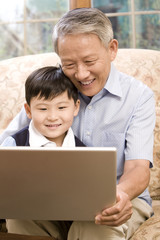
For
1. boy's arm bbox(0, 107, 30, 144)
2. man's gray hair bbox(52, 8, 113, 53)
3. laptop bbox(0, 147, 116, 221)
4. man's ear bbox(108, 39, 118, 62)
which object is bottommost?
boy's arm bbox(0, 107, 30, 144)

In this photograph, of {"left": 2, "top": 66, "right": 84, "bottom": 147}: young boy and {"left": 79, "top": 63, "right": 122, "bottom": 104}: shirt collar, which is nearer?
{"left": 2, "top": 66, "right": 84, "bottom": 147}: young boy

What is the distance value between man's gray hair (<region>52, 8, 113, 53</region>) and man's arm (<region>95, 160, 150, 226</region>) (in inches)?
22.1

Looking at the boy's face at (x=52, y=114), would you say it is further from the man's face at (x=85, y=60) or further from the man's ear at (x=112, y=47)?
the man's ear at (x=112, y=47)

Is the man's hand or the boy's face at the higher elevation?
the boy's face

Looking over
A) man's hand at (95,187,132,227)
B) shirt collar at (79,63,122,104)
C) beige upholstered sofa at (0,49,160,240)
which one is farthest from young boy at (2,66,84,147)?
beige upholstered sofa at (0,49,160,240)

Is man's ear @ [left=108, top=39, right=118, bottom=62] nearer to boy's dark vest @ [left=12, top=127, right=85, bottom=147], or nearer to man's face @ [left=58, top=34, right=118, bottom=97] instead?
man's face @ [left=58, top=34, right=118, bottom=97]

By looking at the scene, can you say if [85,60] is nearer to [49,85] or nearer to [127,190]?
[49,85]

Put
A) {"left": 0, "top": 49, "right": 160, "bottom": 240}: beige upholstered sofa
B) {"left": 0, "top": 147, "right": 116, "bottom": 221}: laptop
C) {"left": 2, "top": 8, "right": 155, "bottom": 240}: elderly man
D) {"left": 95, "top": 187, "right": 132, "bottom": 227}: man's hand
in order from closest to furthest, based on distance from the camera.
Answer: {"left": 0, "top": 147, "right": 116, "bottom": 221}: laptop
{"left": 95, "top": 187, "right": 132, "bottom": 227}: man's hand
{"left": 2, "top": 8, "right": 155, "bottom": 240}: elderly man
{"left": 0, "top": 49, "right": 160, "bottom": 240}: beige upholstered sofa

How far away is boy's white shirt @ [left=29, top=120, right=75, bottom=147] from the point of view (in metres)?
1.57

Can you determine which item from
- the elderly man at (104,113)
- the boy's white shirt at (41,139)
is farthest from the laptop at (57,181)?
the boy's white shirt at (41,139)

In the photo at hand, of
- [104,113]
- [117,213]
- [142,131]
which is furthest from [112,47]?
[117,213]

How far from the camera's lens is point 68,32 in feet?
5.10

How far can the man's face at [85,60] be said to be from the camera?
1.54m

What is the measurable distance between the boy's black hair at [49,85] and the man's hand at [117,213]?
20.1 inches
